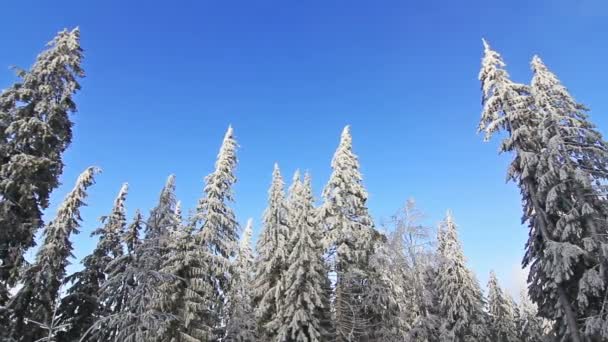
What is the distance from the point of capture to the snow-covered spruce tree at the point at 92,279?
22391 mm

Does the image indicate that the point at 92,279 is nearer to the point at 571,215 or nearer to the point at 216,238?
the point at 216,238

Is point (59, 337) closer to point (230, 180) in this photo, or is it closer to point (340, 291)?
point (230, 180)

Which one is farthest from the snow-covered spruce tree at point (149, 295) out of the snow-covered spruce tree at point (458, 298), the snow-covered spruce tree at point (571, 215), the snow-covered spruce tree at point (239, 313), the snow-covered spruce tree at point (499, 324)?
the snow-covered spruce tree at point (499, 324)

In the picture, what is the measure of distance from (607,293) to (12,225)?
2112 cm

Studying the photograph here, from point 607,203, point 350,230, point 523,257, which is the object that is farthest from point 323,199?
point 607,203

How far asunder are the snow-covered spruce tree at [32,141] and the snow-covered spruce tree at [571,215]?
1961 cm

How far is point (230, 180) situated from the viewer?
76.7 feet

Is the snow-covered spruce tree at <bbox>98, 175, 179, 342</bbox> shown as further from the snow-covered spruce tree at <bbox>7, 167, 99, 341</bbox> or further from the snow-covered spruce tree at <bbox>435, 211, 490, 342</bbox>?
the snow-covered spruce tree at <bbox>435, 211, 490, 342</bbox>

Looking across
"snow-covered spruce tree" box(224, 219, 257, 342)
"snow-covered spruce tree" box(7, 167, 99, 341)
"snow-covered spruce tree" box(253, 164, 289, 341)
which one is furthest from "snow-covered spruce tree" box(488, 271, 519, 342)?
"snow-covered spruce tree" box(7, 167, 99, 341)

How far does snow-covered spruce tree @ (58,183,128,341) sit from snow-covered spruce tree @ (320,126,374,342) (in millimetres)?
11866

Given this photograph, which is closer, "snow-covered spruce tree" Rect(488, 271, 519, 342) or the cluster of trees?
the cluster of trees

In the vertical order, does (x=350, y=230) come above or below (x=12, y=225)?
above

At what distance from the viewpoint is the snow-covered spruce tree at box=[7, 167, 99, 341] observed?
728 inches

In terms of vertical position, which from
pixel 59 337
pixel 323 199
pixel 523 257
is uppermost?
pixel 323 199
